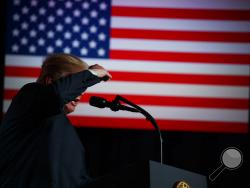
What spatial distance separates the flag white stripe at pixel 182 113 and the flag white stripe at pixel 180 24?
0.53 m

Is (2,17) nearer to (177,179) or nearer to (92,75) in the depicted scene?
(92,75)

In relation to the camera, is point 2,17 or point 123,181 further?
point 2,17

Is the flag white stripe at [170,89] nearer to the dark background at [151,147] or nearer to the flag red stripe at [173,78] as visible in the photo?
the flag red stripe at [173,78]

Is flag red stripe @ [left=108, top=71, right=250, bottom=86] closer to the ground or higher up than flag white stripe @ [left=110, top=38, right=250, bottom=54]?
closer to the ground

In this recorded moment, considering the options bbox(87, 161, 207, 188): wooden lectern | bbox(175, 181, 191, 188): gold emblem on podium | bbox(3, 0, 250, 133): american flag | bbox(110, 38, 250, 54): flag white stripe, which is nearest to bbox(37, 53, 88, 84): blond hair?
bbox(87, 161, 207, 188): wooden lectern

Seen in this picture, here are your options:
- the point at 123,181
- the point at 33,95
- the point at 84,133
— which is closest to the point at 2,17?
the point at 84,133

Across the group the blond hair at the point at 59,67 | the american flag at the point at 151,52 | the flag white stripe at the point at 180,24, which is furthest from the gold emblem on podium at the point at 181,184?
the flag white stripe at the point at 180,24

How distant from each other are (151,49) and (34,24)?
788mm

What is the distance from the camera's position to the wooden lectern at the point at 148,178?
1278 mm

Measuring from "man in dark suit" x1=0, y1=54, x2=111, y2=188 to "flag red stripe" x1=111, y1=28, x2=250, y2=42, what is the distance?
1567 mm

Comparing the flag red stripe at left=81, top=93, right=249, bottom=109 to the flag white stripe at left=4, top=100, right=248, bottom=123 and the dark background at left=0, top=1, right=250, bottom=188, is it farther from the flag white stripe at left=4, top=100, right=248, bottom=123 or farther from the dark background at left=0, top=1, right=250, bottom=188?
the dark background at left=0, top=1, right=250, bottom=188

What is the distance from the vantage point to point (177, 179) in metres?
1.36

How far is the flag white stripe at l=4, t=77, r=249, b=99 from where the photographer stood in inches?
130

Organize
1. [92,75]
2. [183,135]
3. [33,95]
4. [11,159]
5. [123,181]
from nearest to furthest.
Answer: [123,181]
[11,159]
[33,95]
[92,75]
[183,135]
